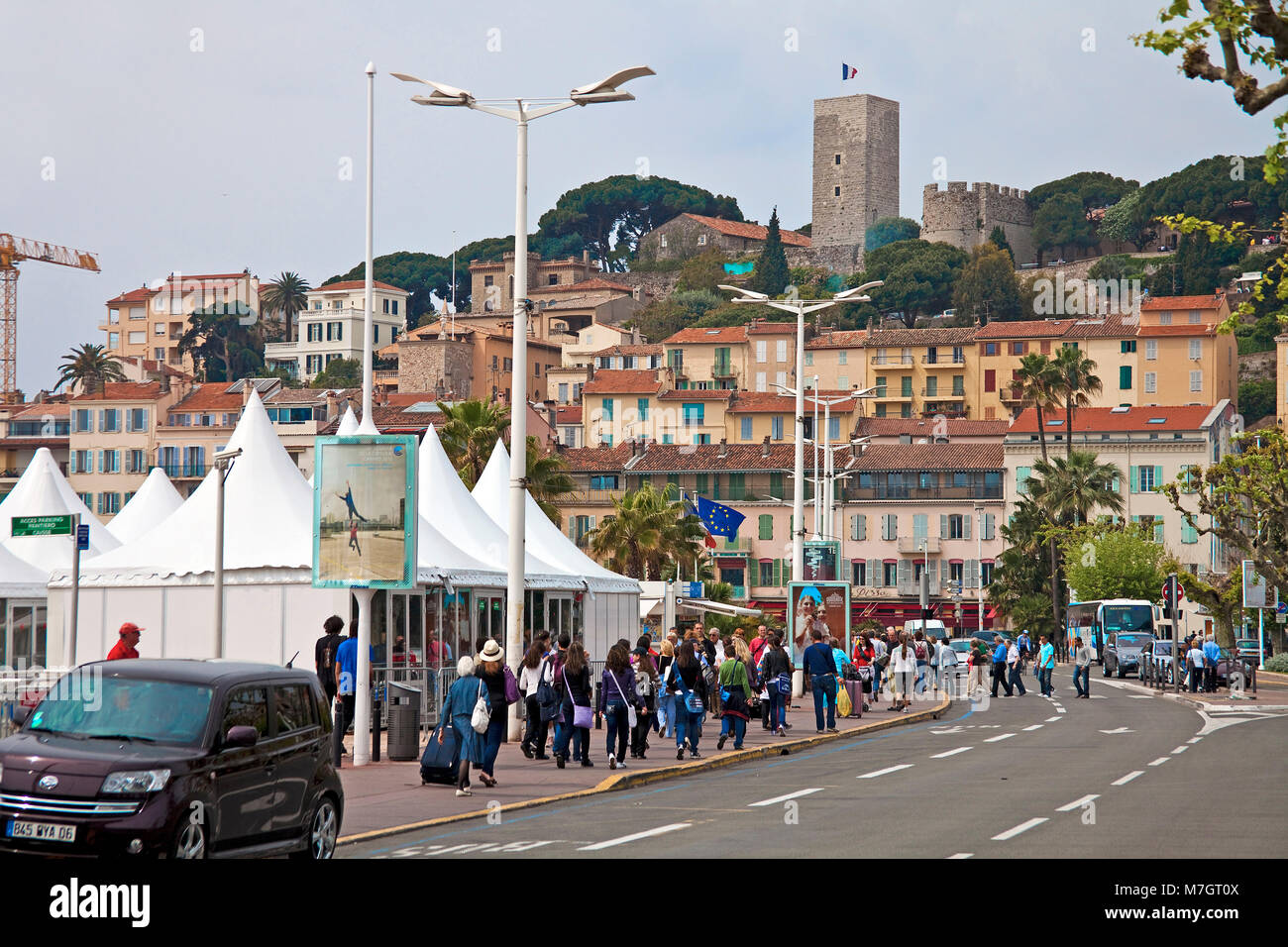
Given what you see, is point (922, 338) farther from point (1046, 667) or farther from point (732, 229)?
point (1046, 667)

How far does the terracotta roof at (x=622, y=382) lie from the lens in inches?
5015

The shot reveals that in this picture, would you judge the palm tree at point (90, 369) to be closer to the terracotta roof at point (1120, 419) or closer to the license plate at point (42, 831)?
the terracotta roof at point (1120, 419)

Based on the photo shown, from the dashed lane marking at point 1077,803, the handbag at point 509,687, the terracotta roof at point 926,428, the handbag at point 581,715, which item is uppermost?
the terracotta roof at point 926,428

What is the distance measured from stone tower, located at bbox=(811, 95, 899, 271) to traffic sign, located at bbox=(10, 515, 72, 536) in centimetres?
16908

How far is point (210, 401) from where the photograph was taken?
112 m

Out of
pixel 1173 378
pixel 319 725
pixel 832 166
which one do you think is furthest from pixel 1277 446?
pixel 832 166

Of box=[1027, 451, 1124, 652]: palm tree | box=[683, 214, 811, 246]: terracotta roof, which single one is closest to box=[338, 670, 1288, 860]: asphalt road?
box=[1027, 451, 1124, 652]: palm tree

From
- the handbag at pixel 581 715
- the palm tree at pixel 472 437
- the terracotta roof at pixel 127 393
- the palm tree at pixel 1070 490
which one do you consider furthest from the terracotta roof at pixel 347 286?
the handbag at pixel 581 715

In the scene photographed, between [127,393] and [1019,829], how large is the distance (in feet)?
338

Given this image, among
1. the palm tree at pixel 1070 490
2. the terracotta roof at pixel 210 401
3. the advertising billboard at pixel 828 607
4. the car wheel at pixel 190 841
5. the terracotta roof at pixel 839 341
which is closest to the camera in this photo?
the car wheel at pixel 190 841

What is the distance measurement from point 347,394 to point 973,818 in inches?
3953

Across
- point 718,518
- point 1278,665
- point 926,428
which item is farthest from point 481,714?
point 926,428

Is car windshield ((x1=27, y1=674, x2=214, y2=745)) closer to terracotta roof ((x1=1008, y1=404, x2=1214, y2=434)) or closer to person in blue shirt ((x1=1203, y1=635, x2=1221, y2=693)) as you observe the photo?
person in blue shirt ((x1=1203, y1=635, x2=1221, y2=693))

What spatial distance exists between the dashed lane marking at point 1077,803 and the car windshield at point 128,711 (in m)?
8.90
